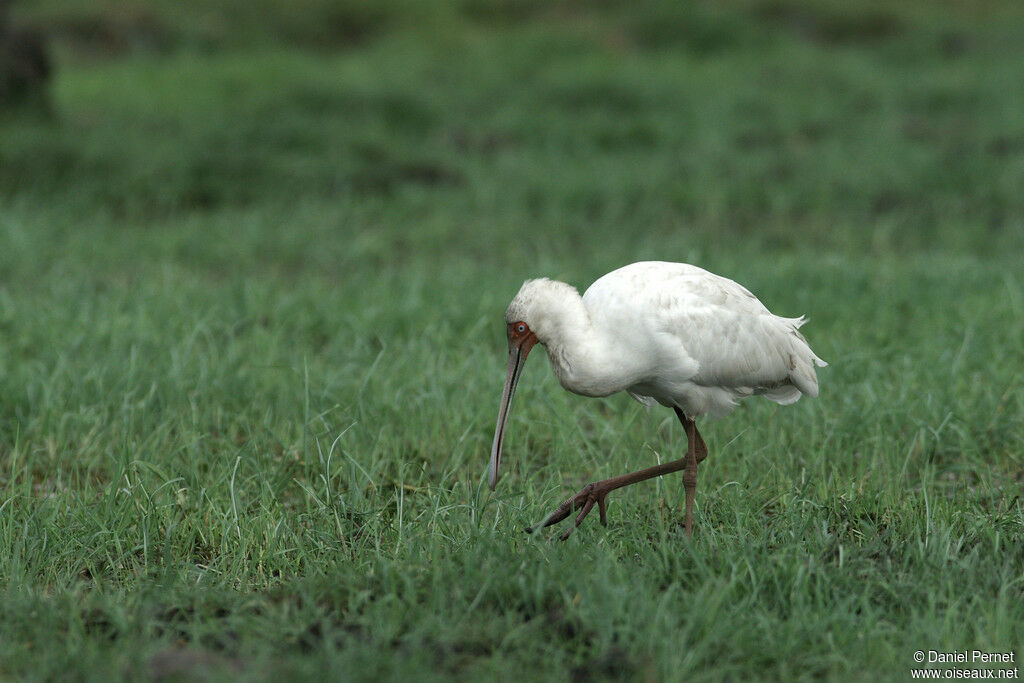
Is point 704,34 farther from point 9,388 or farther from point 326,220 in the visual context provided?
point 9,388

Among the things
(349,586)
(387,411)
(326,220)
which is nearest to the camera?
(349,586)

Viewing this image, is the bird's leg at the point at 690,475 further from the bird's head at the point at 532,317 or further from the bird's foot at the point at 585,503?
the bird's head at the point at 532,317

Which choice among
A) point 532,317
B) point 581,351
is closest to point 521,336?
point 532,317

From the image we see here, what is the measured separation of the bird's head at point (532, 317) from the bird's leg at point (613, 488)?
0.90 ft

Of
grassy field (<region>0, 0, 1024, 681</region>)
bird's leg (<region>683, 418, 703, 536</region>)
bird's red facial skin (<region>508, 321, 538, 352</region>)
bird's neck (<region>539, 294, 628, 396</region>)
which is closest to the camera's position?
grassy field (<region>0, 0, 1024, 681</region>)

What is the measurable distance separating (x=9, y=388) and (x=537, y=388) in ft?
7.27

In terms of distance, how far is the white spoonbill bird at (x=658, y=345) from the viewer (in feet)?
12.0

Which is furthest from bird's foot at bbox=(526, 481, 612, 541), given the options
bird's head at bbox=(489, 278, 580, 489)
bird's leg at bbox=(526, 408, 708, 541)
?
bird's head at bbox=(489, 278, 580, 489)

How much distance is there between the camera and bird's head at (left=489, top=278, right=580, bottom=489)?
12.0 ft

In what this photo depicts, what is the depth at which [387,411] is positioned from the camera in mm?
4969

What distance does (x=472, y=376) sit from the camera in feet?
17.7

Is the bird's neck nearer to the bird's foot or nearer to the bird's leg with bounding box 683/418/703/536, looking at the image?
the bird's foot

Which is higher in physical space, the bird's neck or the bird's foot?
the bird's neck

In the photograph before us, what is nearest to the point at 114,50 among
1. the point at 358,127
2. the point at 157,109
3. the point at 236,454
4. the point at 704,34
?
the point at 157,109
